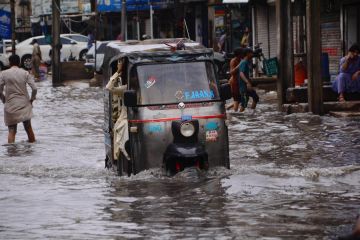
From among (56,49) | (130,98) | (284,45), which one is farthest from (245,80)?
(56,49)

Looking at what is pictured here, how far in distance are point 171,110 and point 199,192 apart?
1391 mm

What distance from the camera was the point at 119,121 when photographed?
1330 centimetres

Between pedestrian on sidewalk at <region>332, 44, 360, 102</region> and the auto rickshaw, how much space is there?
30.3ft

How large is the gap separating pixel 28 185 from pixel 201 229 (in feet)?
14.7

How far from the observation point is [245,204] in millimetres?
11078

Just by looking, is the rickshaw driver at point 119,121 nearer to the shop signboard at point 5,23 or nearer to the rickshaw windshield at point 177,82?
the rickshaw windshield at point 177,82

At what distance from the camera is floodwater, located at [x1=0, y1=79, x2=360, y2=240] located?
31.6 ft

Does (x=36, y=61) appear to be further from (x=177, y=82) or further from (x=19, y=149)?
(x=177, y=82)

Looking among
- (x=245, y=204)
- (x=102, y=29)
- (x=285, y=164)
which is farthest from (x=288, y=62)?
(x=102, y=29)

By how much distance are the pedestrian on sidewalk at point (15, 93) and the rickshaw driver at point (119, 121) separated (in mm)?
4914

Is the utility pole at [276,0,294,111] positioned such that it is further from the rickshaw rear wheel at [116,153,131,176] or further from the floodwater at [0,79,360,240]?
the rickshaw rear wheel at [116,153,131,176]

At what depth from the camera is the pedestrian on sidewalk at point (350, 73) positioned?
2206 cm

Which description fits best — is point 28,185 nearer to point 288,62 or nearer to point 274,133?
point 274,133

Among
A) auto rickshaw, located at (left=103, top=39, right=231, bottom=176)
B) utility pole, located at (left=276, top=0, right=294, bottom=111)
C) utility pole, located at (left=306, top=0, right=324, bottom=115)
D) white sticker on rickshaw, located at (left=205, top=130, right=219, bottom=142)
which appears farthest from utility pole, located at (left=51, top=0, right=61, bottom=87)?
white sticker on rickshaw, located at (left=205, top=130, right=219, bottom=142)
